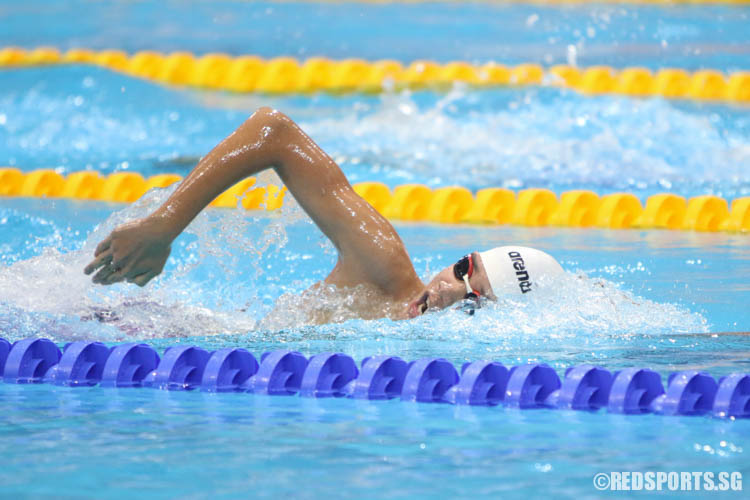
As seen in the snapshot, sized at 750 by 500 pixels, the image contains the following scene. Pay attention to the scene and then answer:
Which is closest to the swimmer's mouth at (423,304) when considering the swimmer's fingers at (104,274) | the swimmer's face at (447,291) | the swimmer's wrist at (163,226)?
the swimmer's face at (447,291)

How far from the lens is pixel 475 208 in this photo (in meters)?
6.59

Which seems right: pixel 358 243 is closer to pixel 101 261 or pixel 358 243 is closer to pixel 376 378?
pixel 376 378

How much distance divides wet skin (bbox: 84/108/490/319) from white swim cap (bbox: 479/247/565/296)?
0.11 ft

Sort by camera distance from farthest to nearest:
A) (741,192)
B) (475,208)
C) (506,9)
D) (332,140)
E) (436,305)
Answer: (506,9), (332,140), (741,192), (475,208), (436,305)

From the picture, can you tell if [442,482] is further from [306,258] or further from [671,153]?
[671,153]

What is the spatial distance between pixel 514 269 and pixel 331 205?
615 mm

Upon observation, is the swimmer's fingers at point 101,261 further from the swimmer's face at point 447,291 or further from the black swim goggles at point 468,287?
the black swim goggles at point 468,287

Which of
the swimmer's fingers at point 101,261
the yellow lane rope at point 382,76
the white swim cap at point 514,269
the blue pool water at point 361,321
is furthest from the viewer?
the yellow lane rope at point 382,76

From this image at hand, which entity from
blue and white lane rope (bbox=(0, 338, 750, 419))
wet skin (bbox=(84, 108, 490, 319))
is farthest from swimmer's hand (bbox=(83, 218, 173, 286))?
blue and white lane rope (bbox=(0, 338, 750, 419))

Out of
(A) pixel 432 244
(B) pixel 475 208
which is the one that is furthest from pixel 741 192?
(A) pixel 432 244

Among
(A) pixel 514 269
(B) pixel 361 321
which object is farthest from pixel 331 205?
(A) pixel 514 269

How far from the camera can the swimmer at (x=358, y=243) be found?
3271mm

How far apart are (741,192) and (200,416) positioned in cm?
533

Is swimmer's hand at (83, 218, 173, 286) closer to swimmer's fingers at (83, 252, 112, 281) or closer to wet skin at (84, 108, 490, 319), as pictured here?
swimmer's fingers at (83, 252, 112, 281)
